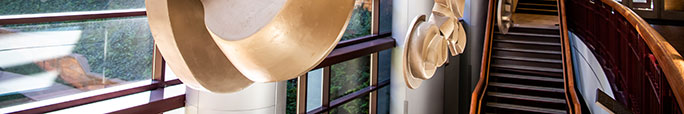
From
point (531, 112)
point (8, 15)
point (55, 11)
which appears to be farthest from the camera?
point (531, 112)

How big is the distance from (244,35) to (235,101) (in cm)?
412

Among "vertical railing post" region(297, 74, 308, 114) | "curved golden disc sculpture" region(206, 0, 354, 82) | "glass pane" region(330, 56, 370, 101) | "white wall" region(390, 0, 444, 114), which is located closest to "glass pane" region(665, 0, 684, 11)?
"white wall" region(390, 0, 444, 114)

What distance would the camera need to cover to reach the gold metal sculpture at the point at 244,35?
1.12 feet

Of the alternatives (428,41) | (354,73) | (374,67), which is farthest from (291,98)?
(428,41)

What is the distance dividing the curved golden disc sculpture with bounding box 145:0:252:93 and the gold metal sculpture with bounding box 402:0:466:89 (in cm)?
154

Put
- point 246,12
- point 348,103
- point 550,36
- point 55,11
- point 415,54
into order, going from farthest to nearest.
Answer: point 550,36 < point 348,103 < point 55,11 < point 415,54 < point 246,12

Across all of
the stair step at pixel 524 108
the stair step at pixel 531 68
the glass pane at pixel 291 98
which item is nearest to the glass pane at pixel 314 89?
the glass pane at pixel 291 98

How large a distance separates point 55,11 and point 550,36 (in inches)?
322

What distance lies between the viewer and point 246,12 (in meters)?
0.34

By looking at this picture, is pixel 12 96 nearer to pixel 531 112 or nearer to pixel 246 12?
pixel 246 12

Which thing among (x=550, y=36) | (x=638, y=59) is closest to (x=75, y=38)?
(x=638, y=59)

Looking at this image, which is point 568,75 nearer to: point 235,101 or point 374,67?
point 374,67

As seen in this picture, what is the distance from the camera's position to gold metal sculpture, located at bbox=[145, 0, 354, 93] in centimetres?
34

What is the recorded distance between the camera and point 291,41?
0.37 meters
